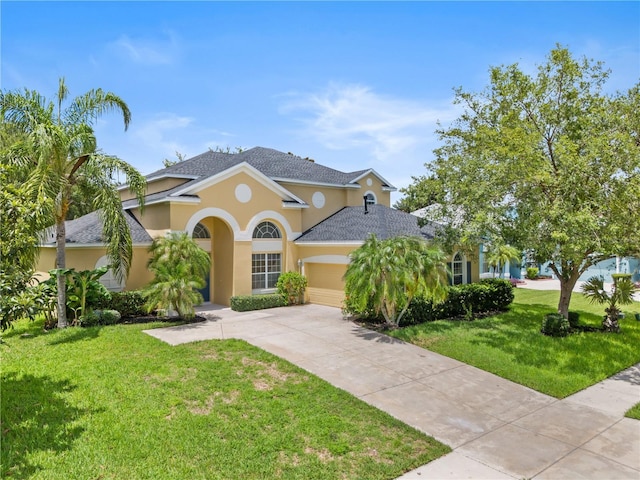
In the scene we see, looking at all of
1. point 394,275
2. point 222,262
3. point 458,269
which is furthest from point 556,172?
point 222,262

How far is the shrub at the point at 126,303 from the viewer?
1666 cm

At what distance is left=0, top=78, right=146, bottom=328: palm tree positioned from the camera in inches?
527

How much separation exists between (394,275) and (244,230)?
9015 mm

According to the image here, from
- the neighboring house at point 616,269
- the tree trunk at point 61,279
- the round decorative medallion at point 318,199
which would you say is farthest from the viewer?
the neighboring house at point 616,269

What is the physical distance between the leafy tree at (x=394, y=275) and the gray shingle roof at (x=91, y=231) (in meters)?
10.3

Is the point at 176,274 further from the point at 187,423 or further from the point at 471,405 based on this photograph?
the point at 471,405

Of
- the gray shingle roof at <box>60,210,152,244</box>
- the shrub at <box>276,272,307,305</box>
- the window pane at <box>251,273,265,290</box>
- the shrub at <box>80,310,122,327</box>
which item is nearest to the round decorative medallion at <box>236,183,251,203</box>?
the window pane at <box>251,273,265,290</box>

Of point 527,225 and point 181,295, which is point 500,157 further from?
point 181,295

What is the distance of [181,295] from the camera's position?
51.8 ft

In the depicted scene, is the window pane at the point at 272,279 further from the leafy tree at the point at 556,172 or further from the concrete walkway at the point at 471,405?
the leafy tree at the point at 556,172

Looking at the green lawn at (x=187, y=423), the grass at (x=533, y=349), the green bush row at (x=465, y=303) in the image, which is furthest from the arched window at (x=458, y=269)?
the green lawn at (x=187, y=423)

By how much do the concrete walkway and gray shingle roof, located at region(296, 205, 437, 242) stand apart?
6.12 m

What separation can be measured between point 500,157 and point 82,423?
14258 mm

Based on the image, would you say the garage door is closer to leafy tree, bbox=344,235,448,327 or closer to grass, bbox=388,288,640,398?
leafy tree, bbox=344,235,448,327
